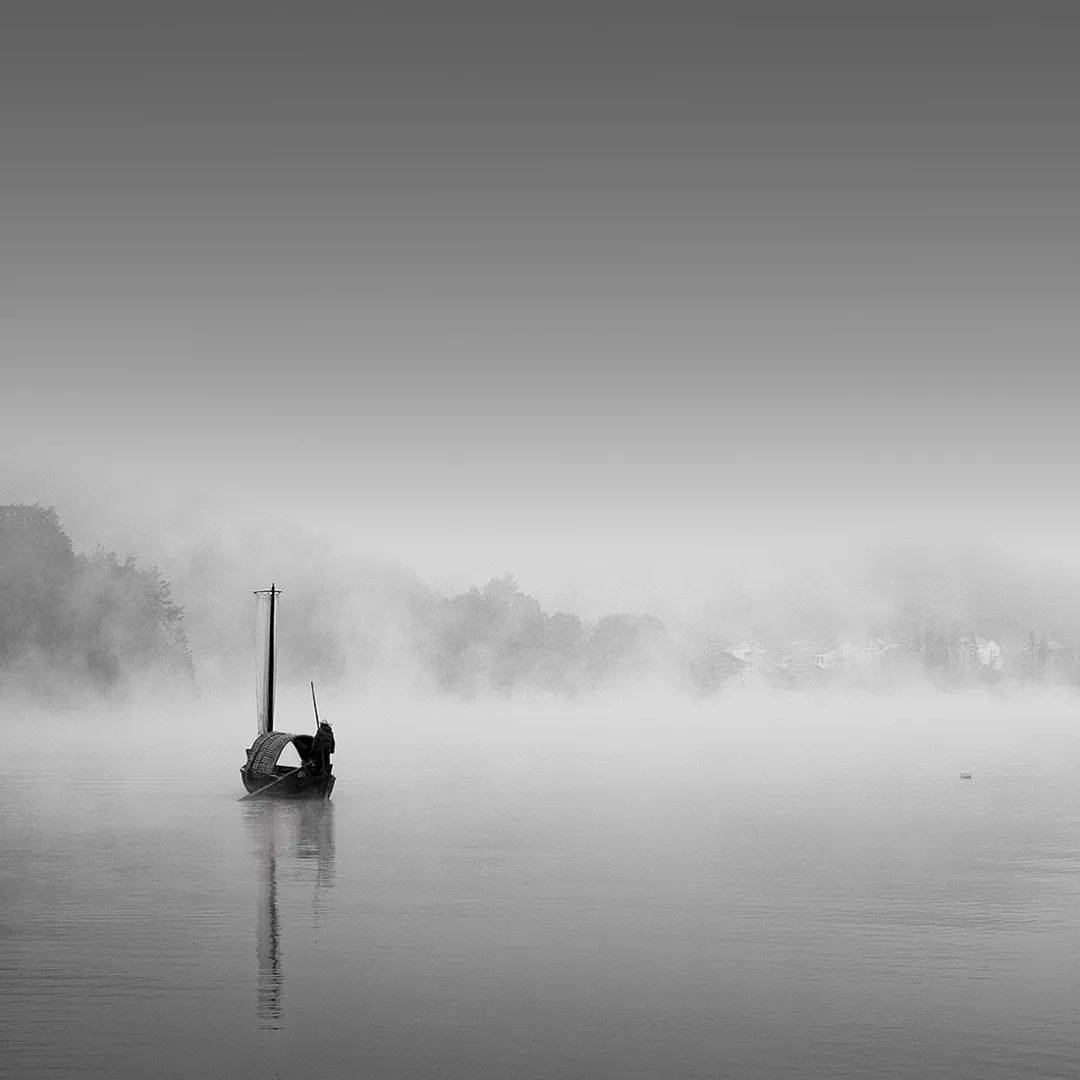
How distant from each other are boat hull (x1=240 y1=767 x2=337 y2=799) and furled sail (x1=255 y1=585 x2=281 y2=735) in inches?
257

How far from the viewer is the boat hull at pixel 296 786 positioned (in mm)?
79562

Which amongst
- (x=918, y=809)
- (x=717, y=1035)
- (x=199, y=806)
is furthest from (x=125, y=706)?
(x=717, y=1035)

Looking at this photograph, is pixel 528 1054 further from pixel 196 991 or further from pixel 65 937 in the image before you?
pixel 65 937

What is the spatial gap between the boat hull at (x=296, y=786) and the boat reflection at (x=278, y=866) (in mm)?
576

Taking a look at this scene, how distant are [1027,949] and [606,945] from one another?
1098 cm

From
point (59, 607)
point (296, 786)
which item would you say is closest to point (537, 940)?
point (296, 786)

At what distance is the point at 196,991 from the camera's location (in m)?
30.4

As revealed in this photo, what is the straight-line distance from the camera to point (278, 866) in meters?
52.5

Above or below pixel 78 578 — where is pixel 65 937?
below

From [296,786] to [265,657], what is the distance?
43.8 feet

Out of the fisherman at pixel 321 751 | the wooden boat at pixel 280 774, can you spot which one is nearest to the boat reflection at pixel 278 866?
the wooden boat at pixel 280 774

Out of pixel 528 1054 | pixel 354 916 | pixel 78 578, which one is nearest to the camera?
pixel 528 1054

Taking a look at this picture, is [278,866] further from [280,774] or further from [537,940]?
[280,774]

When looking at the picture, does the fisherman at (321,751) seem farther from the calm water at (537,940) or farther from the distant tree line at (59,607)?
the distant tree line at (59,607)
